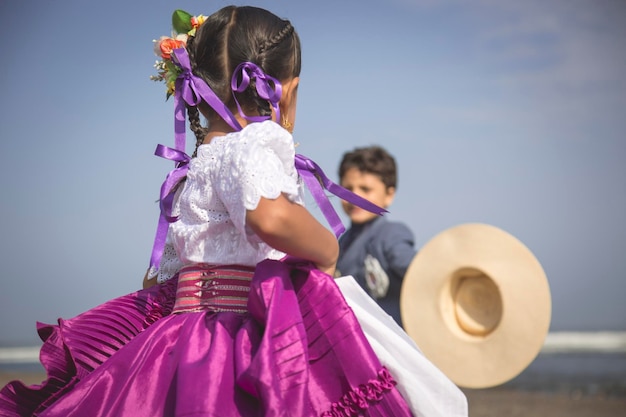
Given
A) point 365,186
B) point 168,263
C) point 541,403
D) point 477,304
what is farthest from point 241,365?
point 541,403

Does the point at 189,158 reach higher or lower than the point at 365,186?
higher

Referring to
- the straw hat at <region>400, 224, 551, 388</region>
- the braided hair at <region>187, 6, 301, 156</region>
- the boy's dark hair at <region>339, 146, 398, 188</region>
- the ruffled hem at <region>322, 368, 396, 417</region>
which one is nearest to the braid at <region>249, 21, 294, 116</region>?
the braided hair at <region>187, 6, 301, 156</region>

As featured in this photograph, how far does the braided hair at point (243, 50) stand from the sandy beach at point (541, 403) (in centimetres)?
517

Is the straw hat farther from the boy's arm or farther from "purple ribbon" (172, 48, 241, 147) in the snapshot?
"purple ribbon" (172, 48, 241, 147)

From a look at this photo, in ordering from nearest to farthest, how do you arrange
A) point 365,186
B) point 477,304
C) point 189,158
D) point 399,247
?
1. point 189,158
2. point 477,304
3. point 399,247
4. point 365,186

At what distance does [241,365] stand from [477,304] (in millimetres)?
3118

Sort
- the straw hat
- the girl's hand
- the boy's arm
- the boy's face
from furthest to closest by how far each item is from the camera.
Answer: the boy's face, the boy's arm, the straw hat, the girl's hand

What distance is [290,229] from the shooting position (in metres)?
1.93

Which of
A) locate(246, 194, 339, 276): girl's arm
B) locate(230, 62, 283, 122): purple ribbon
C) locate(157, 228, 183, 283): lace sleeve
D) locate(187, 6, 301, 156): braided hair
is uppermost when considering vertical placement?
locate(187, 6, 301, 156): braided hair

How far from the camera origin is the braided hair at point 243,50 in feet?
7.39

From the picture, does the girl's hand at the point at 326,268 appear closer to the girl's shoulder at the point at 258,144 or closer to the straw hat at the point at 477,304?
the girl's shoulder at the point at 258,144

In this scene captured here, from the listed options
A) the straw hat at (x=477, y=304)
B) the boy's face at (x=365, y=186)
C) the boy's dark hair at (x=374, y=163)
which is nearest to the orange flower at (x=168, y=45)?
the straw hat at (x=477, y=304)

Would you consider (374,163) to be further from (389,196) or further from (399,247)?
(399,247)

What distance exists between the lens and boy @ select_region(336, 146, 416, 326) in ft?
17.3
